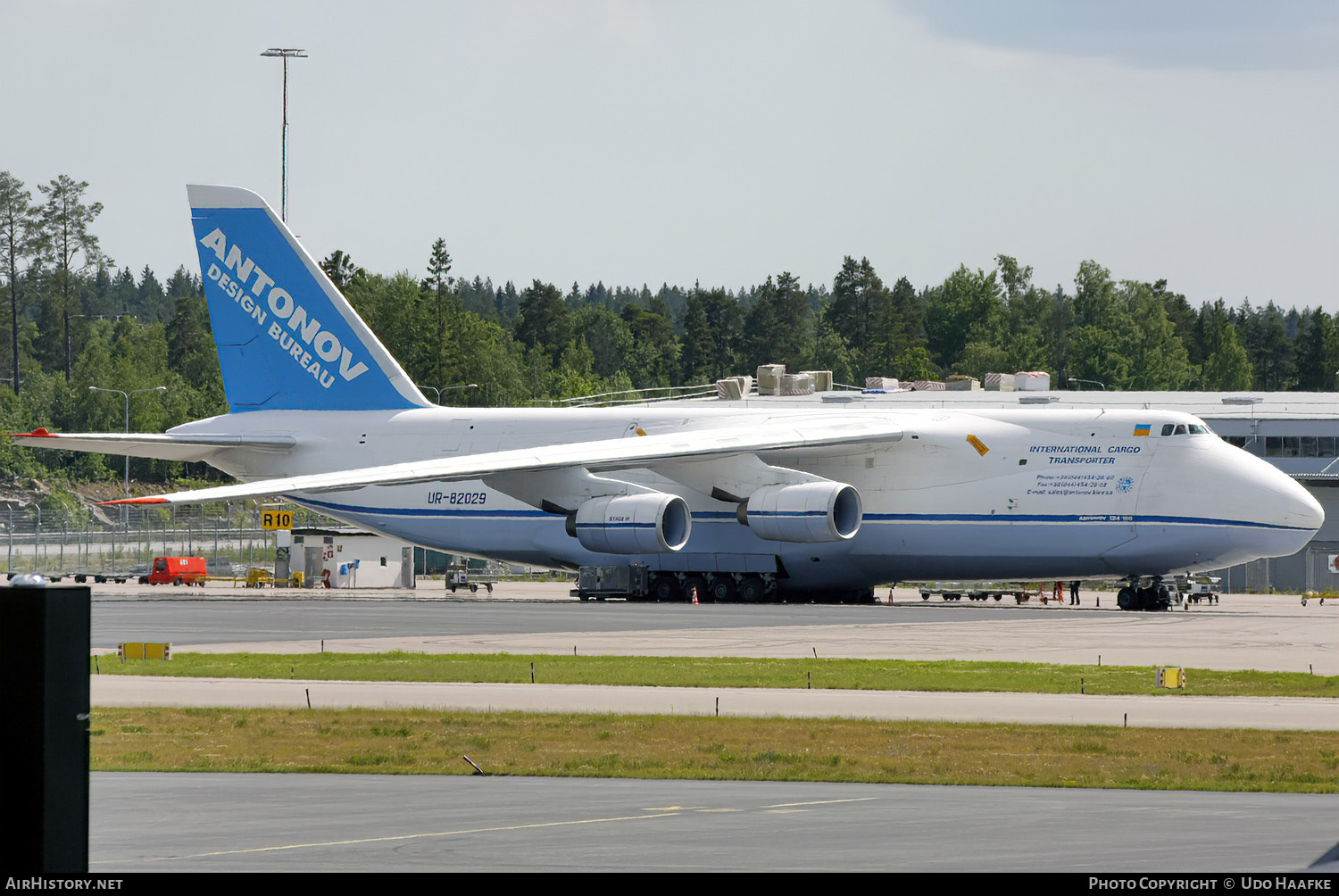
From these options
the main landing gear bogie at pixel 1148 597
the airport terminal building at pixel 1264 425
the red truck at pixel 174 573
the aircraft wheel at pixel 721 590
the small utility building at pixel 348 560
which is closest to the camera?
the main landing gear bogie at pixel 1148 597

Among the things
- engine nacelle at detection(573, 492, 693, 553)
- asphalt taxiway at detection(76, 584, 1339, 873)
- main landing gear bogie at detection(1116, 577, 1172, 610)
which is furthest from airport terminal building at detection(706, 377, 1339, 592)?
asphalt taxiway at detection(76, 584, 1339, 873)

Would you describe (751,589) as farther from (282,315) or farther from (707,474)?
(282,315)

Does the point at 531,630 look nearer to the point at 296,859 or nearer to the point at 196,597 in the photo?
the point at 196,597

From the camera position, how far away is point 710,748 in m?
18.1

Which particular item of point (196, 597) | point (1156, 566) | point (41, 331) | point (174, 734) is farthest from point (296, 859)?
point (41, 331)

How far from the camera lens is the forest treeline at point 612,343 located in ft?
442

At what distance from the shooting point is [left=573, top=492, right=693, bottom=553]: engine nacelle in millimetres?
46750

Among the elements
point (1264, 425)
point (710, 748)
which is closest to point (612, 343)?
point (1264, 425)

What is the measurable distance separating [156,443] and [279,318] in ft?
22.1

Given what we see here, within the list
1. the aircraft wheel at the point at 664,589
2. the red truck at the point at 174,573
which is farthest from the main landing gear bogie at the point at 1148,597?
the red truck at the point at 174,573

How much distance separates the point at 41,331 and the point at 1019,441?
140 m

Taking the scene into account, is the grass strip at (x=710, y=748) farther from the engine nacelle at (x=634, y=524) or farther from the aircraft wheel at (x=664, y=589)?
the aircraft wheel at (x=664, y=589)

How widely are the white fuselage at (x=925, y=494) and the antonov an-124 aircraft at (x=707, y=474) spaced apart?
0.18ft

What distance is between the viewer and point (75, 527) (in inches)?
3755
